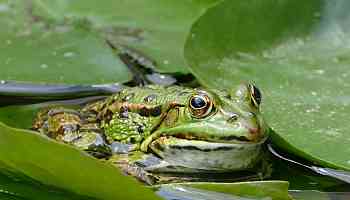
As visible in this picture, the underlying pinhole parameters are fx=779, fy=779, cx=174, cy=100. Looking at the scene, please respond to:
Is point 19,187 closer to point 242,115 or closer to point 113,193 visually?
point 113,193

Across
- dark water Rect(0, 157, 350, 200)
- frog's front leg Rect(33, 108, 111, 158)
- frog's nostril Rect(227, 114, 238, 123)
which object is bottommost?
dark water Rect(0, 157, 350, 200)

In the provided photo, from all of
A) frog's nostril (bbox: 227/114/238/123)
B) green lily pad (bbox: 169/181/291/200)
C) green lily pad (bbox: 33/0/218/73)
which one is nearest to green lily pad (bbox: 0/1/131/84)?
green lily pad (bbox: 33/0/218/73)

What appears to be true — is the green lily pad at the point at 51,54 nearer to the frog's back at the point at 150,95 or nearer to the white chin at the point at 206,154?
the frog's back at the point at 150,95

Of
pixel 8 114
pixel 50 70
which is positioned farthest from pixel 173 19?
pixel 8 114

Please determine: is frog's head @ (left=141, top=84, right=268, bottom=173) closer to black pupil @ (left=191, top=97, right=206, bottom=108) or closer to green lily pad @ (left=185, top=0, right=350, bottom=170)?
black pupil @ (left=191, top=97, right=206, bottom=108)

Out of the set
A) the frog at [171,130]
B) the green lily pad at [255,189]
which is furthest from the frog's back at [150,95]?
the green lily pad at [255,189]

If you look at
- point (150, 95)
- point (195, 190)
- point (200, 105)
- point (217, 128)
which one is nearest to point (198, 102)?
point (200, 105)
